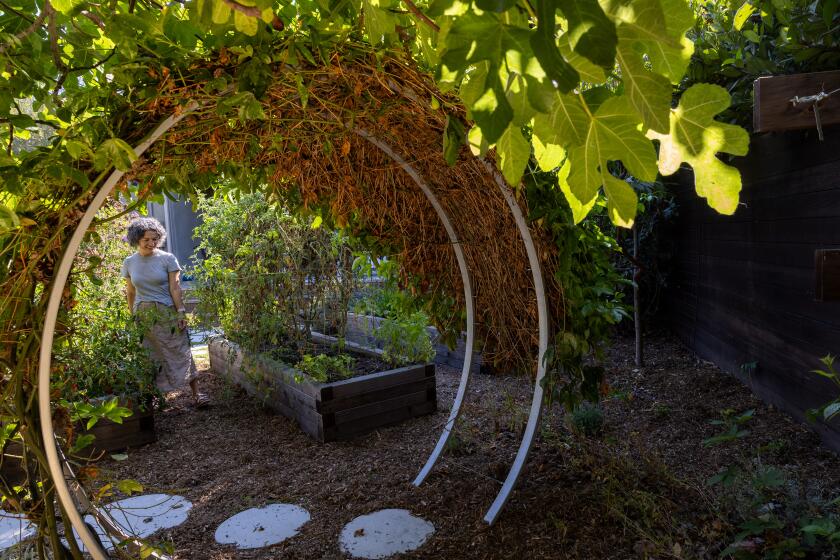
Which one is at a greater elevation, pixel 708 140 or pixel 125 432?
pixel 708 140

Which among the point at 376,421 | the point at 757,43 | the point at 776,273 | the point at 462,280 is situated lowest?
the point at 376,421

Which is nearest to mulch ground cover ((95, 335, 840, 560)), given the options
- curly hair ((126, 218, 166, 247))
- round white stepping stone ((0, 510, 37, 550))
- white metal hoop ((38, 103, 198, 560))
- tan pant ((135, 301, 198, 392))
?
tan pant ((135, 301, 198, 392))

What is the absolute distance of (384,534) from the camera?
2574mm

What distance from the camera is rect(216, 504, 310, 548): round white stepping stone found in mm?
2602

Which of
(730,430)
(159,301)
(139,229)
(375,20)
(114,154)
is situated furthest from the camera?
(159,301)

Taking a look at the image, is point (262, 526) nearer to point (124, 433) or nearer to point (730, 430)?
point (124, 433)

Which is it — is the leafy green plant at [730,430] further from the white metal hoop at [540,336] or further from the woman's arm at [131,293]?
the woman's arm at [131,293]

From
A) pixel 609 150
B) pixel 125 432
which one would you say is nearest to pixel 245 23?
pixel 609 150

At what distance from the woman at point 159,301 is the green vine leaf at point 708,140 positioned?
167 inches

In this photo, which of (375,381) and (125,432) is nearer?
(125,432)

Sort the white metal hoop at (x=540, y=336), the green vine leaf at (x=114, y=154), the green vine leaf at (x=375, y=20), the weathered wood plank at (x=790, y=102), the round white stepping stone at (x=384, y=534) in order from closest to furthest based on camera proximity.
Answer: the green vine leaf at (x=375, y=20)
the green vine leaf at (x=114, y=154)
the weathered wood plank at (x=790, y=102)
the white metal hoop at (x=540, y=336)
the round white stepping stone at (x=384, y=534)

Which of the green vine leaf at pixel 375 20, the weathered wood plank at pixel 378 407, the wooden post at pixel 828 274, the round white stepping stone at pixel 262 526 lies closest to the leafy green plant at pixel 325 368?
the weathered wood plank at pixel 378 407

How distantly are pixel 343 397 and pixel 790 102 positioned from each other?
2.90 m

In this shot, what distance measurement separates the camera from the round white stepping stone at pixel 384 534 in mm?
2451
